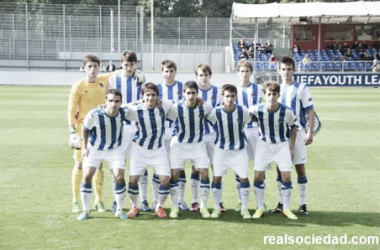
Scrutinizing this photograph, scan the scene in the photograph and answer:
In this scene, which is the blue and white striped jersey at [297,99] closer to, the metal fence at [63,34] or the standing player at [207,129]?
the standing player at [207,129]

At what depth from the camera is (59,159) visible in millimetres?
11695

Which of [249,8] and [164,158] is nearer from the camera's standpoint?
[164,158]

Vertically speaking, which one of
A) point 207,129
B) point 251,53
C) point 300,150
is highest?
point 251,53

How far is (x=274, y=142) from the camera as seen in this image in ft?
24.4

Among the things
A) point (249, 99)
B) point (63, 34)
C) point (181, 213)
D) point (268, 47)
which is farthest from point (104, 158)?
point (268, 47)

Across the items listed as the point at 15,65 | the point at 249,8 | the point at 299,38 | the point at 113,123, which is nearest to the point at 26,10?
the point at 15,65

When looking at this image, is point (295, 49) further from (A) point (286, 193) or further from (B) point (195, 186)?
(A) point (286, 193)

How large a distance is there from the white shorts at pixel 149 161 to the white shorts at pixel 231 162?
24.5 inches

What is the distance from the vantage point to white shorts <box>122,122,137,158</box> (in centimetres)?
764

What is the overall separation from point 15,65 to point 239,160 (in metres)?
32.3

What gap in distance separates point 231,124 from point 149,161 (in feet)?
3.56

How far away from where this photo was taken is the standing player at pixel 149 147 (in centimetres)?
738

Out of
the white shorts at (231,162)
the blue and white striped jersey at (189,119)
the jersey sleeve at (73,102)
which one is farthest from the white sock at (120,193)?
the white shorts at (231,162)

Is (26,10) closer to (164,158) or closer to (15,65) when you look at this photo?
(15,65)
